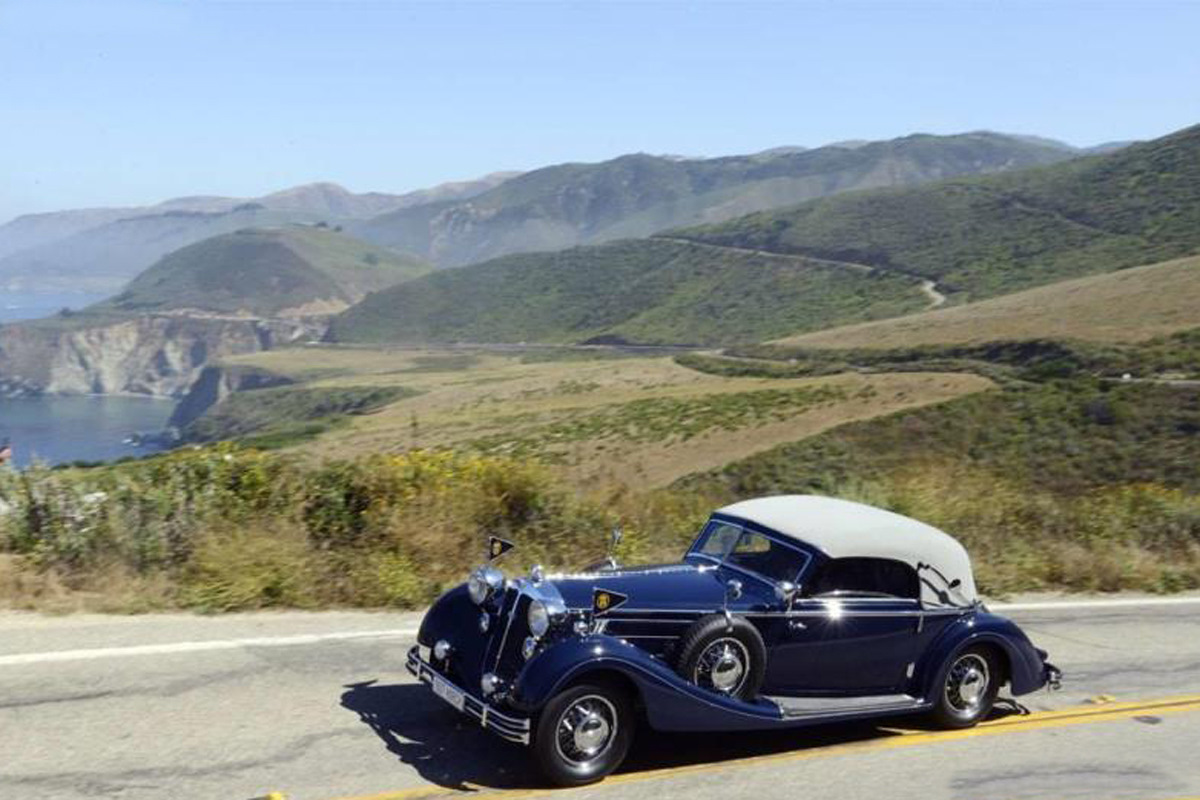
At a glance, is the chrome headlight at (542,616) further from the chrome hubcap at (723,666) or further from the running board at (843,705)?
the running board at (843,705)

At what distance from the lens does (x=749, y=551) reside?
8016mm

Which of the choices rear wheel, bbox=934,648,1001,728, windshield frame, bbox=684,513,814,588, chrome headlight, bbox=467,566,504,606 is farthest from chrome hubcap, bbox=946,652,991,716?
chrome headlight, bbox=467,566,504,606

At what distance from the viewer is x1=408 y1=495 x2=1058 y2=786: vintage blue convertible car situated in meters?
6.61

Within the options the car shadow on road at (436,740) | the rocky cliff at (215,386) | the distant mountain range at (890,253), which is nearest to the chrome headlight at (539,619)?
the car shadow on road at (436,740)

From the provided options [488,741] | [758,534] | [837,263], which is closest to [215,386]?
[837,263]

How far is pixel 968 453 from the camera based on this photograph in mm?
38938

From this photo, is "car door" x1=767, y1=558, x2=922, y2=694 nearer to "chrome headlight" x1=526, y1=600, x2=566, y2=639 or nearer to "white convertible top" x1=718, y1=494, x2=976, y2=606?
"white convertible top" x1=718, y1=494, x2=976, y2=606

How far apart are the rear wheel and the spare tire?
5.38 ft

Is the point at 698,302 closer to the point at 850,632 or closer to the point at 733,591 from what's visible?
the point at 850,632

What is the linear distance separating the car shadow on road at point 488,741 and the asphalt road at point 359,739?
16 millimetres

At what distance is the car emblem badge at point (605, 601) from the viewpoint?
272 inches

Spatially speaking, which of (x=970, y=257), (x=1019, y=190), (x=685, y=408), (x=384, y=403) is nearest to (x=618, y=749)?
(x=685, y=408)

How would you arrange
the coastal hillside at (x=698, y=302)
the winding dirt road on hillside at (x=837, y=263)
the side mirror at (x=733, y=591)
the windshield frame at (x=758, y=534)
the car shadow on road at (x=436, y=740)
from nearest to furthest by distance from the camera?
1. the car shadow on road at (x=436, y=740)
2. the side mirror at (x=733, y=591)
3. the windshield frame at (x=758, y=534)
4. the winding dirt road on hillside at (x=837, y=263)
5. the coastal hillside at (x=698, y=302)

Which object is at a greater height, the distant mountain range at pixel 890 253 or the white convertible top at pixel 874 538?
the distant mountain range at pixel 890 253
